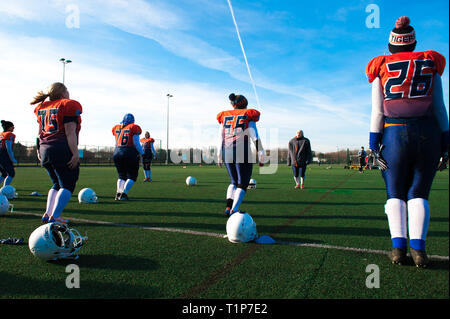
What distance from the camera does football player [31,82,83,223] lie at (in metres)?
4.48

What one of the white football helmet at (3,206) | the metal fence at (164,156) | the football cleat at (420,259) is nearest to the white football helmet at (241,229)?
the football cleat at (420,259)

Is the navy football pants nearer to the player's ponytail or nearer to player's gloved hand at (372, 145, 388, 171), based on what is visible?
player's gloved hand at (372, 145, 388, 171)

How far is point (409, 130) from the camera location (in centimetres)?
304

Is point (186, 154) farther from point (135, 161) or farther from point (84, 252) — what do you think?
point (84, 252)

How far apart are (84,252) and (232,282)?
1968mm

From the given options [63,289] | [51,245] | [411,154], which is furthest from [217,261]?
[411,154]

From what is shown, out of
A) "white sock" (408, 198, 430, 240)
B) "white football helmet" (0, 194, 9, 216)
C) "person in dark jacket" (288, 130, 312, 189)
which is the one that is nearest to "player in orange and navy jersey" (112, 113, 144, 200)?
"white football helmet" (0, 194, 9, 216)

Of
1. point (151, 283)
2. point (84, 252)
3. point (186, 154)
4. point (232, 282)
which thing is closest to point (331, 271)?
point (232, 282)

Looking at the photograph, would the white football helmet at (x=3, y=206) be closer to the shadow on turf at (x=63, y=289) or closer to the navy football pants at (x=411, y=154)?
the shadow on turf at (x=63, y=289)

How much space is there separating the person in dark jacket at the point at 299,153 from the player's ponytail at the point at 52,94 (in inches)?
355

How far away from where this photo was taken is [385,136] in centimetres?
321

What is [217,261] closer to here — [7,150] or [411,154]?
[411,154]

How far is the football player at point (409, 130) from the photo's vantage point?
3.03 m
